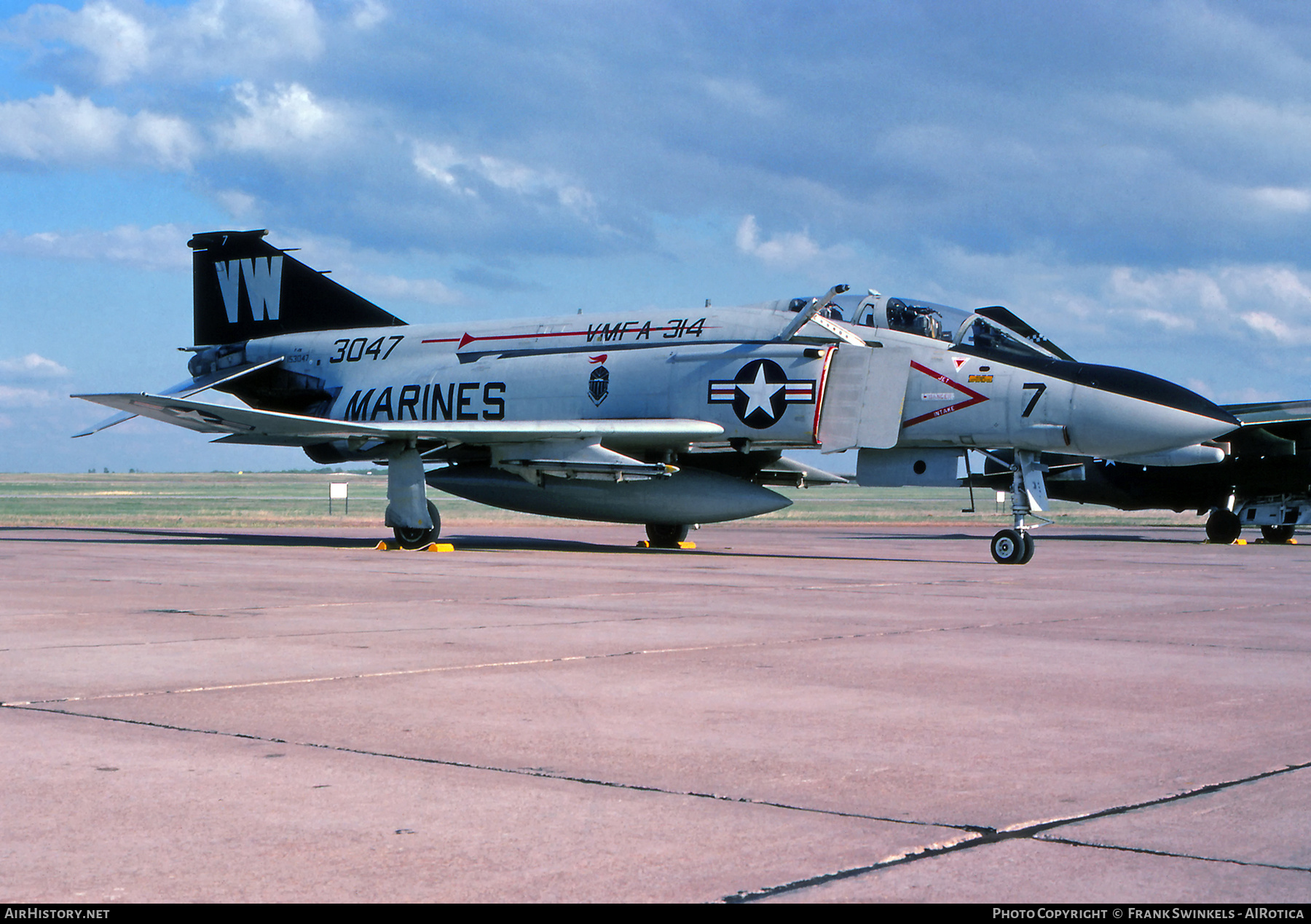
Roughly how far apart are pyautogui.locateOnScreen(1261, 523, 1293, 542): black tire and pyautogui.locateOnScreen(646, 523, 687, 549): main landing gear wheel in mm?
12704

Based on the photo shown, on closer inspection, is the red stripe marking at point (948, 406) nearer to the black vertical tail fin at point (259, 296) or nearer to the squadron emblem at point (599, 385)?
the squadron emblem at point (599, 385)

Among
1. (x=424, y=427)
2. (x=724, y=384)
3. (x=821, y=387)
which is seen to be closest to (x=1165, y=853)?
(x=821, y=387)

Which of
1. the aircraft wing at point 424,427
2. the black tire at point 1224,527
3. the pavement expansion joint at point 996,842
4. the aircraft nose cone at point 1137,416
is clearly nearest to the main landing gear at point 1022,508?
the aircraft nose cone at point 1137,416

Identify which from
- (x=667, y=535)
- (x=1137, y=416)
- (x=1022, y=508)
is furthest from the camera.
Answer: (x=667, y=535)

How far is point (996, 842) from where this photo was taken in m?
3.54

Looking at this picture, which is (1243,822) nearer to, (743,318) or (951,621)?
(951,621)

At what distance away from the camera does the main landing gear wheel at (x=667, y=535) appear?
67.2 ft

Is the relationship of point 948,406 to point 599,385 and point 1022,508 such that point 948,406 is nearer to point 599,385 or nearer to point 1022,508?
point 1022,508

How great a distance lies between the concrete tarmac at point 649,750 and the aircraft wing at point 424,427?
696 centimetres

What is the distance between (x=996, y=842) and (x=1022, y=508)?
13.5 metres

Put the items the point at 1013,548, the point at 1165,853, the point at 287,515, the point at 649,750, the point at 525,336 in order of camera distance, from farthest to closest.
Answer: the point at 287,515 → the point at 525,336 → the point at 1013,548 → the point at 649,750 → the point at 1165,853

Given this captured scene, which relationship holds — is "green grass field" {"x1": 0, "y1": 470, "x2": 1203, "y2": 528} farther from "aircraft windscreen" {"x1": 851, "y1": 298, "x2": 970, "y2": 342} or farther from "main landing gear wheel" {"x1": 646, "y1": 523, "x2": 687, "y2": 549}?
"aircraft windscreen" {"x1": 851, "y1": 298, "x2": 970, "y2": 342}

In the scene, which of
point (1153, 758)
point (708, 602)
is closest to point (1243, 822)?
point (1153, 758)

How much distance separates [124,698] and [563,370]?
13939mm
